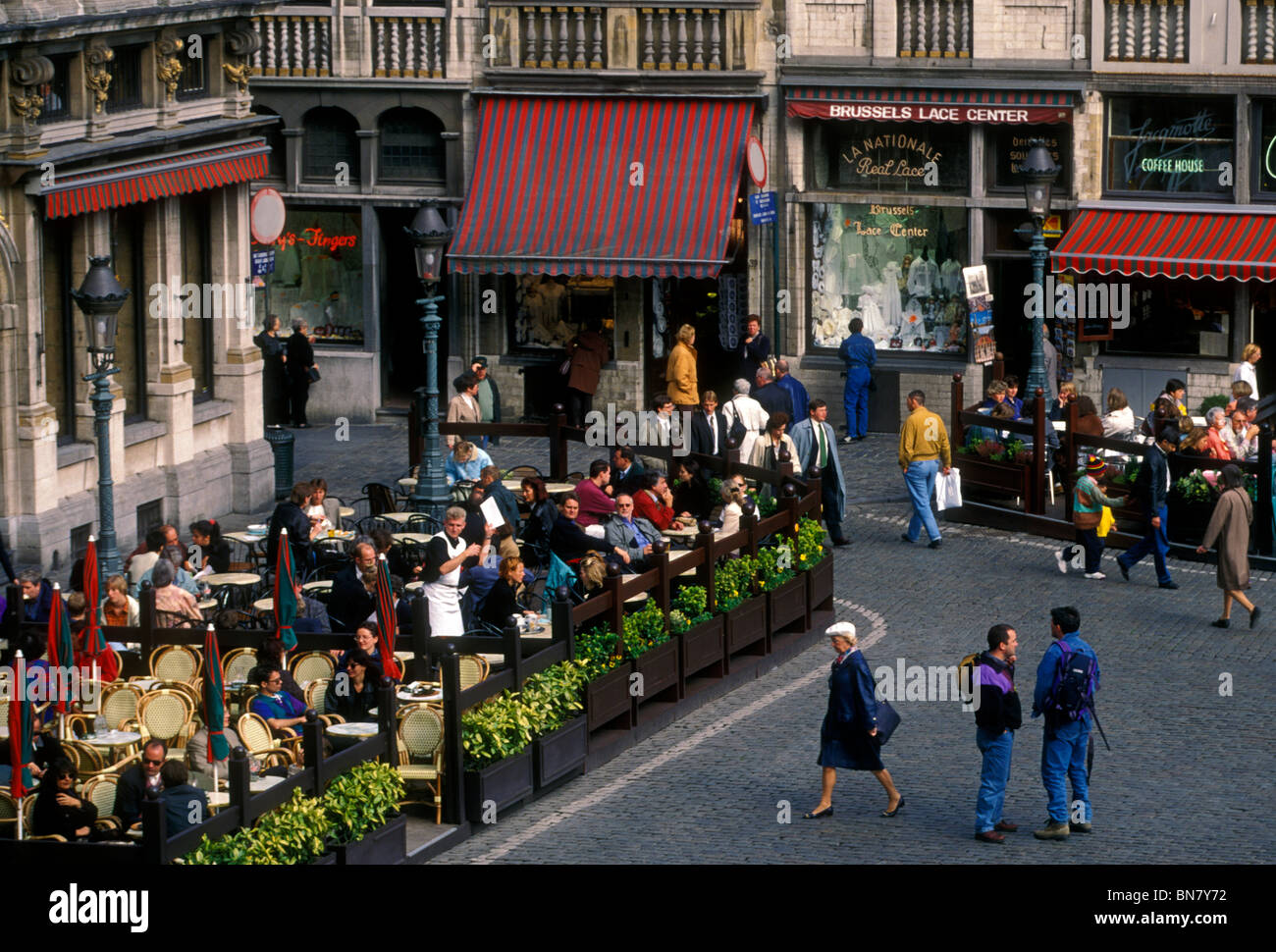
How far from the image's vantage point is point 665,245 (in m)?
35.4

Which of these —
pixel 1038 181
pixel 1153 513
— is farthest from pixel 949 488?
Result: pixel 1038 181

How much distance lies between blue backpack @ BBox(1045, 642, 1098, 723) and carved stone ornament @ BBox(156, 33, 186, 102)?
14459 millimetres

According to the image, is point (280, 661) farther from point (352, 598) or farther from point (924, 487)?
point (924, 487)

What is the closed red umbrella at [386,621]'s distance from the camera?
826 inches

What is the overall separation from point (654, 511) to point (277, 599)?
247 inches

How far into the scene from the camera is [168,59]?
1162 inches

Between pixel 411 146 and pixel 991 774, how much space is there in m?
19.7

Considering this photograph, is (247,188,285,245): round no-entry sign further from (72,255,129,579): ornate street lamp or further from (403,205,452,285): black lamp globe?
(72,255,129,579): ornate street lamp

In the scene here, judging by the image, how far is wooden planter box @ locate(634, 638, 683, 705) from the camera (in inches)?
884

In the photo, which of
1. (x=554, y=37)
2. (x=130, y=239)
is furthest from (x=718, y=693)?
(x=554, y=37)

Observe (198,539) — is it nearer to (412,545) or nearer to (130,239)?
(412,545)

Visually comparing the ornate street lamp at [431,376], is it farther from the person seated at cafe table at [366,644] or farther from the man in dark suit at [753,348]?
the person seated at cafe table at [366,644]

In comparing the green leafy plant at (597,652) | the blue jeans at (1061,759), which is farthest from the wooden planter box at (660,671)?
the blue jeans at (1061,759)
